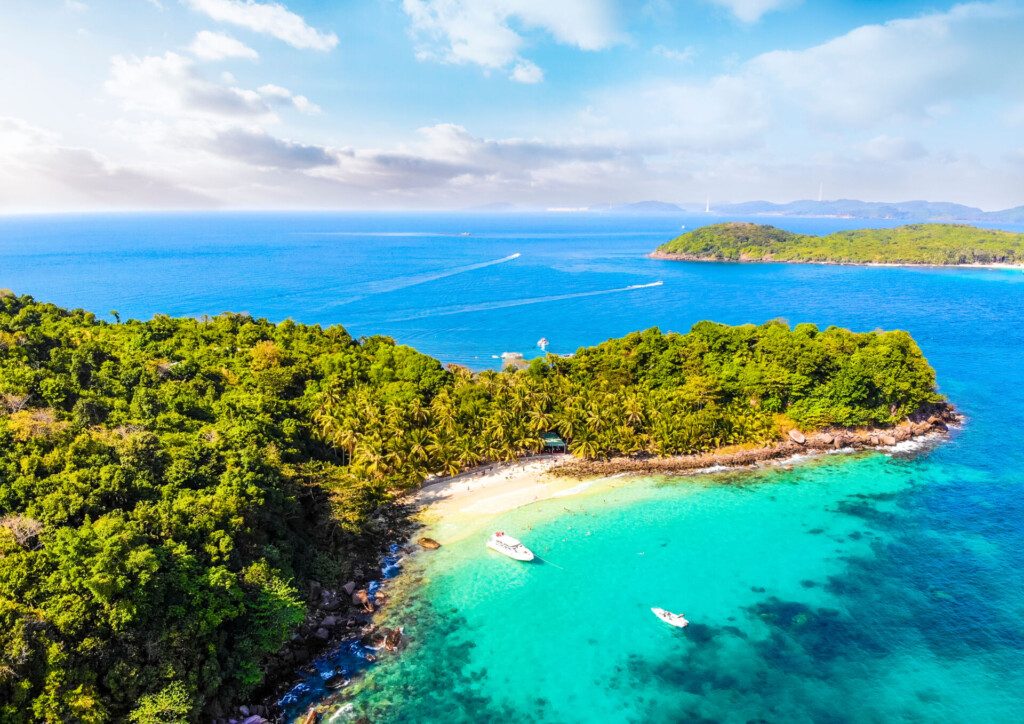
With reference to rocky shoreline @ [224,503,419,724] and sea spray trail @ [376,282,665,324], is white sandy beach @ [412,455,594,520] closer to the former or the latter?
rocky shoreline @ [224,503,419,724]

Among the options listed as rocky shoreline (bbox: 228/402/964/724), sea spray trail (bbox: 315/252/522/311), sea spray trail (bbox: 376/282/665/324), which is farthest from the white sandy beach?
sea spray trail (bbox: 315/252/522/311)

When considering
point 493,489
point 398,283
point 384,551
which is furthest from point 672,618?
point 398,283

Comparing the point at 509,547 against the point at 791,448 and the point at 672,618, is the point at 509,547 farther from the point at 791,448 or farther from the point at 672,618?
the point at 791,448

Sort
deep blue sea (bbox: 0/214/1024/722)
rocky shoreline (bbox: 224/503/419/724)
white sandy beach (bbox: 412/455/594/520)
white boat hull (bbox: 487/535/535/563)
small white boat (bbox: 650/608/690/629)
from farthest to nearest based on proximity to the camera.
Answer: white sandy beach (bbox: 412/455/594/520)
white boat hull (bbox: 487/535/535/563)
small white boat (bbox: 650/608/690/629)
deep blue sea (bbox: 0/214/1024/722)
rocky shoreline (bbox: 224/503/419/724)

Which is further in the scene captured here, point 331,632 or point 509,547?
point 509,547

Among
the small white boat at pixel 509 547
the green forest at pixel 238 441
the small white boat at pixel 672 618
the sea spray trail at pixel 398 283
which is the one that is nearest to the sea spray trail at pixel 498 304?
the sea spray trail at pixel 398 283

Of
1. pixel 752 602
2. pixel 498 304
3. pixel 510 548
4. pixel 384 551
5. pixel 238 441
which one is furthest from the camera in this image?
pixel 498 304

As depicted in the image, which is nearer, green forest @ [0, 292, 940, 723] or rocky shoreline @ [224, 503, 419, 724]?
green forest @ [0, 292, 940, 723]
